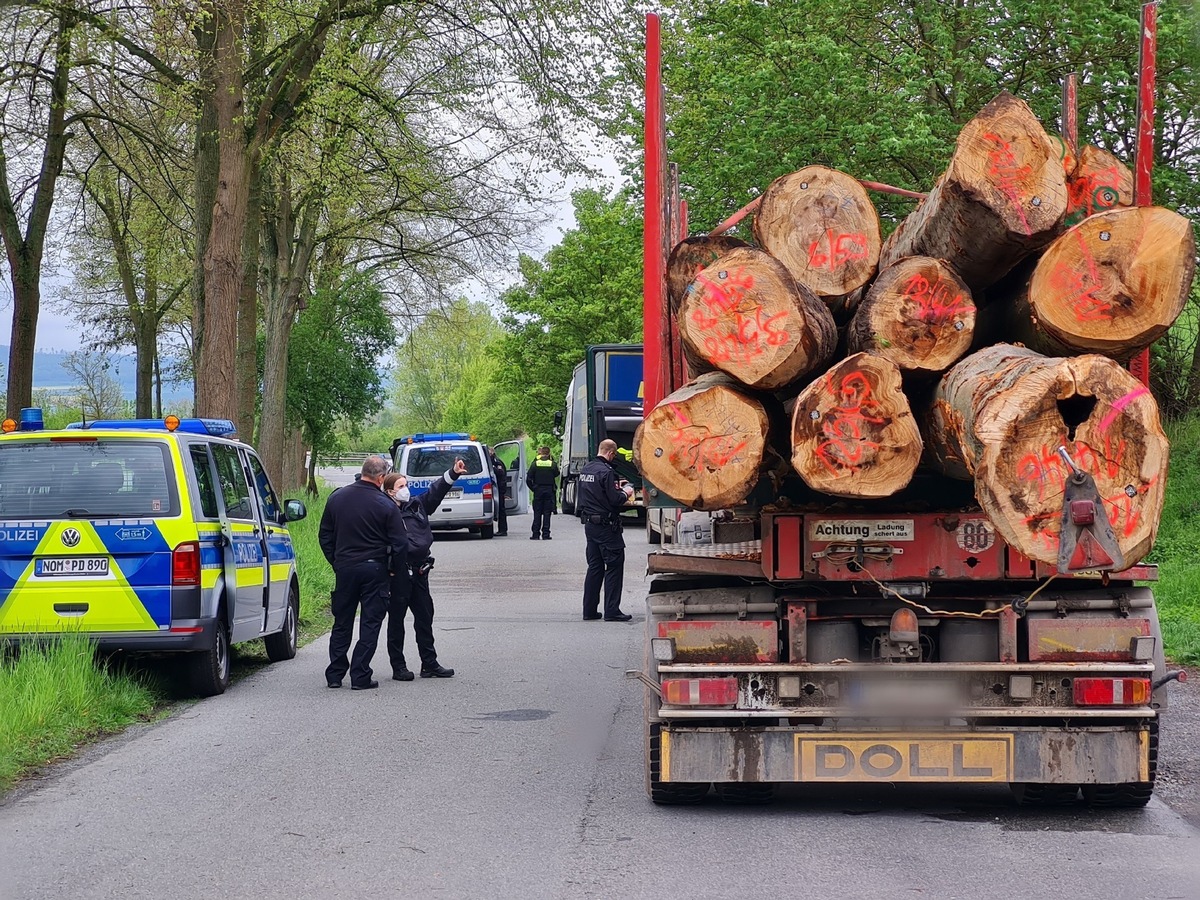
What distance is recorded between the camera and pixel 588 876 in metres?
5.52

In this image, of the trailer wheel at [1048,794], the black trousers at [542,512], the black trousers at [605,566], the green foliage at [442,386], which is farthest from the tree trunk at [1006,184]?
the green foliage at [442,386]

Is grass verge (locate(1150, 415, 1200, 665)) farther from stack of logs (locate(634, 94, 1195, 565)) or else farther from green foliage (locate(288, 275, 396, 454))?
green foliage (locate(288, 275, 396, 454))

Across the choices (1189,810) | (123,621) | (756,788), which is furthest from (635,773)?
(123,621)

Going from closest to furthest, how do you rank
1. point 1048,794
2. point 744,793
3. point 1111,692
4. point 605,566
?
point 1111,692 → point 1048,794 → point 744,793 → point 605,566

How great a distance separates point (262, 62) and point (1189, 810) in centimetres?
1501

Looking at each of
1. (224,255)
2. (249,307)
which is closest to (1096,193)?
(224,255)

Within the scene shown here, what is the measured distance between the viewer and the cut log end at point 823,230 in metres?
6.62

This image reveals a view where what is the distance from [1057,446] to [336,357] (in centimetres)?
3265

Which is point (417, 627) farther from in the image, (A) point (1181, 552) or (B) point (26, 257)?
(B) point (26, 257)

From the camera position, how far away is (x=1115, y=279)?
5.64 metres

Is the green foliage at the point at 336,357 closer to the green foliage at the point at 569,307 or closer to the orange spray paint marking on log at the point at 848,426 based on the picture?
the green foliage at the point at 569,307

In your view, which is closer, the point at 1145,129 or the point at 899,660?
the point at 899,660

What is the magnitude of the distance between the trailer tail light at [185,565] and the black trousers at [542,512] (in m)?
18.6

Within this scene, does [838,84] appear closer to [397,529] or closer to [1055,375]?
[397,529]
